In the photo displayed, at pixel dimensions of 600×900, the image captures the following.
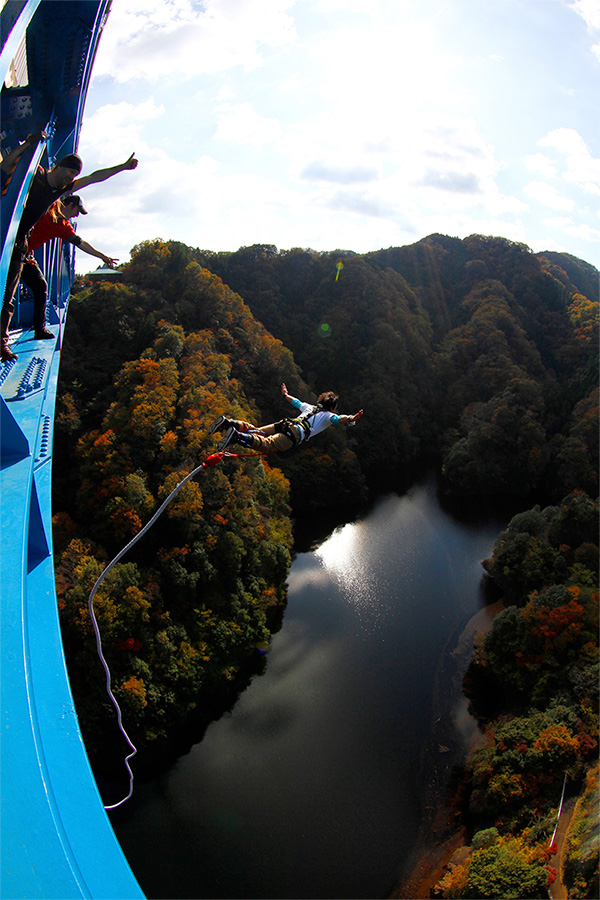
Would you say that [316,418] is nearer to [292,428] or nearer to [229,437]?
[292,428]

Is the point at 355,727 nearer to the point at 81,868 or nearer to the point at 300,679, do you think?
the point at 300,679

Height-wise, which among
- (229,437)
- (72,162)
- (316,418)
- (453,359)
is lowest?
(453,359)

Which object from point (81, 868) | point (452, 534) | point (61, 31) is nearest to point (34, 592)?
point (81, 868)

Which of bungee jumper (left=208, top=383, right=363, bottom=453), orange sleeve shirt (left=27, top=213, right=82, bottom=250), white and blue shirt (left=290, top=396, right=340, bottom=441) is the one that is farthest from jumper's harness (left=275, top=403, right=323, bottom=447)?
orange sleeve shirt (left=27, top=213, right=82, bottom=250)

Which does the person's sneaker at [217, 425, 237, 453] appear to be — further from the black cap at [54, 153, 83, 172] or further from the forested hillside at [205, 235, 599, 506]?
the forested hillside at [205, 235, 599, 506]

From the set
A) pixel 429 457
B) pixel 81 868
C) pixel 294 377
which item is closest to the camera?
pixel 81 868

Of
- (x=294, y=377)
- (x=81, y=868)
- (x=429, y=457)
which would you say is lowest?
(x=429, y=457)

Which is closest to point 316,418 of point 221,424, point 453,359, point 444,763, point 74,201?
point 221,424

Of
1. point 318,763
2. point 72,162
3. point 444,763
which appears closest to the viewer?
point 72,162
